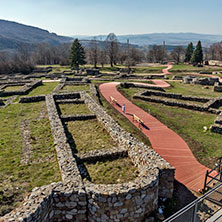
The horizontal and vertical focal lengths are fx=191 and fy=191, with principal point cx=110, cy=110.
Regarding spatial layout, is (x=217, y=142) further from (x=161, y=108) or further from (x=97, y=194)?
(x=97, y=194)

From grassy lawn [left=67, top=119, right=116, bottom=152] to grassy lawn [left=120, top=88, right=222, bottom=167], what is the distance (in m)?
6.03

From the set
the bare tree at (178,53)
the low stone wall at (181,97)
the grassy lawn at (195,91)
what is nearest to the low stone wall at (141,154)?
the low stone wall at (181,97)

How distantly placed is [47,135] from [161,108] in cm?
1382

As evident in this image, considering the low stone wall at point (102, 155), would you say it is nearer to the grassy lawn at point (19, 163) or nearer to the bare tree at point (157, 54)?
the grassy lawn at point (19, 163)

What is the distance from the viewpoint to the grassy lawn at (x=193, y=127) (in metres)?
12.6

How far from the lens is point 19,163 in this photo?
10.4m

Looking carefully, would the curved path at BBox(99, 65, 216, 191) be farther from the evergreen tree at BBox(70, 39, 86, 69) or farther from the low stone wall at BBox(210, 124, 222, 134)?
the evergreen tree at BBox(70, 39, 86, 69)

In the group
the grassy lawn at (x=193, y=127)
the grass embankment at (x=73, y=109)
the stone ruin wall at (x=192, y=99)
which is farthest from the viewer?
the stone ruin wall at (x=192, y=99)

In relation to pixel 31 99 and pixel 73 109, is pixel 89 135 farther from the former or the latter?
pixel 31 99

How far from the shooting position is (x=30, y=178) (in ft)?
29.8

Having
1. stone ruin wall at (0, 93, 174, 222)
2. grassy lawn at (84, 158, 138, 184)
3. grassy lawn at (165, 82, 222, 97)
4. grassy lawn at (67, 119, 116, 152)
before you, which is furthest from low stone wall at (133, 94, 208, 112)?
stone ruin wall at (0, 93, 174, 222)

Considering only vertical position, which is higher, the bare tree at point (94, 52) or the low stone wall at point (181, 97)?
the bare tree at point (94, 52)

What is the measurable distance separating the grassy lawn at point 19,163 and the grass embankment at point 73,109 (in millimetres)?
2435

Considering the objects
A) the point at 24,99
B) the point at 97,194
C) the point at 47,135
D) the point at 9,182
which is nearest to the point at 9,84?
the point at 24,99
